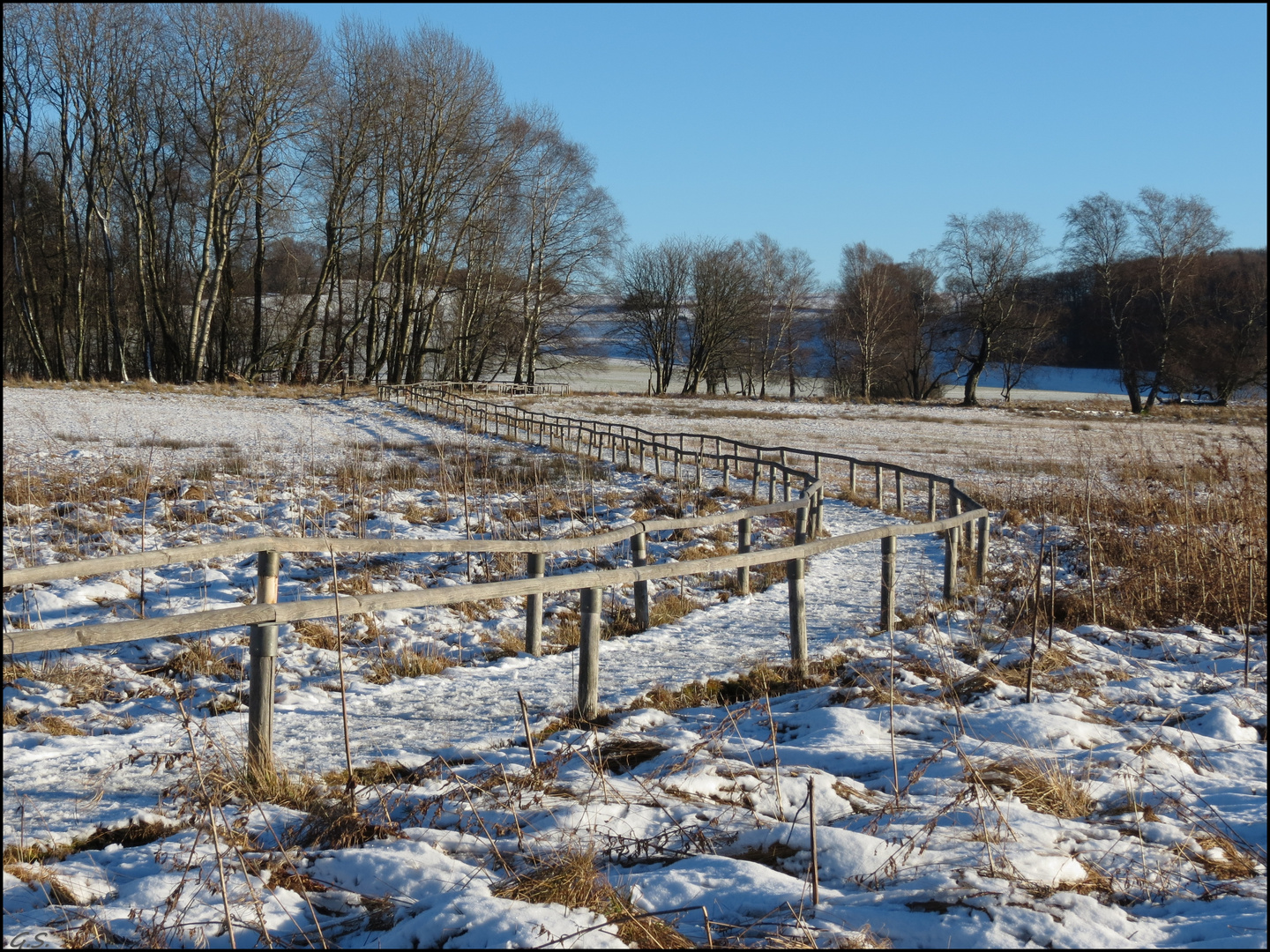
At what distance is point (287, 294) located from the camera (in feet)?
162

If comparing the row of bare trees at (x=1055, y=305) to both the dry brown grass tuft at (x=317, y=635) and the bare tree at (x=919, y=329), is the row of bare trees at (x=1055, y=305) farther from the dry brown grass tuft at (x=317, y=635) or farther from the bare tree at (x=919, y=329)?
the dry brown grass tuft at (x=317, y=635)

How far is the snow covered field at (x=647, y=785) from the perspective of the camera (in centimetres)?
282

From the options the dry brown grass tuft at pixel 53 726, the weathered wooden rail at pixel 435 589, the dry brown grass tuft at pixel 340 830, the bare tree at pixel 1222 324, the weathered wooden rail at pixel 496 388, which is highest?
the bare tree at pixel 1222 324

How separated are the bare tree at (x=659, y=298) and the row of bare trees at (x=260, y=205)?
11865mm

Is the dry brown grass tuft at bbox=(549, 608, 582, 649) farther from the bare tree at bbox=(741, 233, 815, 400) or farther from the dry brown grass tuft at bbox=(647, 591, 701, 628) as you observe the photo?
the bare tree at bbox=(741, 233, 815, 400)

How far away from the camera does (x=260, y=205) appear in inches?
1465

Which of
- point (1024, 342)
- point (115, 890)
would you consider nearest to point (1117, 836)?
point (115, 890)

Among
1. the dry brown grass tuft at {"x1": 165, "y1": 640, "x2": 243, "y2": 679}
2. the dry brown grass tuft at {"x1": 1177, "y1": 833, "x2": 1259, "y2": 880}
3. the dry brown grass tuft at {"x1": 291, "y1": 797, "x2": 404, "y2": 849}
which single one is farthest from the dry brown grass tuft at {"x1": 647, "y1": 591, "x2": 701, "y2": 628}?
the dry brown grass tuft at {"x1": 1177, "y1": 833, "x2": 1259, "y2": 880}

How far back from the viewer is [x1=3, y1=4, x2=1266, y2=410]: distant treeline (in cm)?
3372

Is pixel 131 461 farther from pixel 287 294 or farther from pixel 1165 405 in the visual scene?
pixel 1165 405

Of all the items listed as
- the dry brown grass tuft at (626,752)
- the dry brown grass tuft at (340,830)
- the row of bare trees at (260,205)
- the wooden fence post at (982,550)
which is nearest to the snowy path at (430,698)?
the wooden fence post at (982,550)

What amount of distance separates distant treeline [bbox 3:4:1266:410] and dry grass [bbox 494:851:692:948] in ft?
66.4

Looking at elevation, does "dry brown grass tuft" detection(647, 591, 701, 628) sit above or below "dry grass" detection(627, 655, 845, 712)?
below

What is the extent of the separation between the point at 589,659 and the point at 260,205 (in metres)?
37.4
